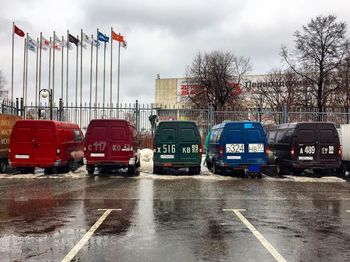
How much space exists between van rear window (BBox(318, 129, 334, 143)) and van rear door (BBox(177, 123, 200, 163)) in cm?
471

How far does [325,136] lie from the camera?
1681cm

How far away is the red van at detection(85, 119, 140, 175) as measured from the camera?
54.7 ft

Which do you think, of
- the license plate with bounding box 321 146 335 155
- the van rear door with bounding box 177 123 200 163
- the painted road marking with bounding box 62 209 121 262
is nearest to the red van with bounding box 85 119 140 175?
the van rear door with bounding box 177 123 200 163

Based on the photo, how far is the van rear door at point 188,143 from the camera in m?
17.0

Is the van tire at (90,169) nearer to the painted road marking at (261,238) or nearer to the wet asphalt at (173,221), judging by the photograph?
the wet asphalt at (173,221)

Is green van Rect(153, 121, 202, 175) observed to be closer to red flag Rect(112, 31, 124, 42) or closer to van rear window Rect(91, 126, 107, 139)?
van rear window Rect(91, 126, 107, 139)

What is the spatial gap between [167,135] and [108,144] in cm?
232

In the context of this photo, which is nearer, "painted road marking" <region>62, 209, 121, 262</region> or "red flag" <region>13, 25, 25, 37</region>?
"painted road marking" <region>62, 209, 121, 262</region>

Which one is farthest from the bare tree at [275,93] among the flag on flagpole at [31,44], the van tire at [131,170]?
the van tire at [131,170]

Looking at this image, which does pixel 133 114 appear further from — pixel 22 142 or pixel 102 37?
pixel 102 37

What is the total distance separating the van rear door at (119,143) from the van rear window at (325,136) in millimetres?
7314

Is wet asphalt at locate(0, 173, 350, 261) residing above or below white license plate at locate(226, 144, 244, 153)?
below

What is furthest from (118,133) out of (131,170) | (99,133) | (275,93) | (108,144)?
(275,93)

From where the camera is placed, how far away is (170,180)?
51.2 ft
